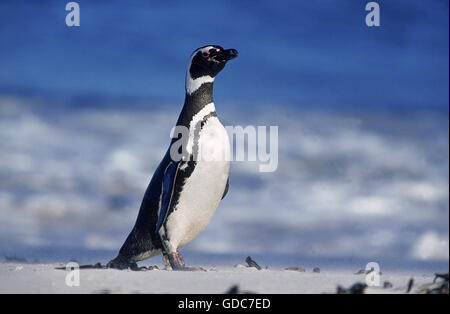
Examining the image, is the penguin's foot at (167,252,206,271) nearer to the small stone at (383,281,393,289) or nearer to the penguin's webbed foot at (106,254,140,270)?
the penguin's webbed foot at (106,254,140,270)

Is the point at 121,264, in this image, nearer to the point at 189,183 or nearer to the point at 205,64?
the point at 189,183

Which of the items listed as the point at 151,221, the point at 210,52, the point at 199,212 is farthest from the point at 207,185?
the point at 210,52

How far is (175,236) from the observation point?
615cm

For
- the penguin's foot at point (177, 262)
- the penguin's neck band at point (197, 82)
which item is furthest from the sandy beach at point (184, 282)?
the penguin's neck band at point (197, 82)

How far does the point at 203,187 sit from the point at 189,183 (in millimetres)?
167

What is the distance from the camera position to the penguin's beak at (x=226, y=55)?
250 inches

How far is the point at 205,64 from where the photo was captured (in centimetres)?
645

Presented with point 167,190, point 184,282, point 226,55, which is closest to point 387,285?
point 184,282

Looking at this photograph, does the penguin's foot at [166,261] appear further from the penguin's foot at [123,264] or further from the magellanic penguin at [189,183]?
the penguin's foot at [123,264]

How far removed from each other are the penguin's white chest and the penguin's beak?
2.42ft

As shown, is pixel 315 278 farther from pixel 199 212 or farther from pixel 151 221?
pixel 151 221

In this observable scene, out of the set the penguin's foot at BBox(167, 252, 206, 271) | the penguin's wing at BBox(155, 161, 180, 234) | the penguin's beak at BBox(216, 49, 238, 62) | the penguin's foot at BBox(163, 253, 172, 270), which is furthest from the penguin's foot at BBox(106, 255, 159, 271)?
the penguin's beak at BBox(216, 49, 238, 62)
